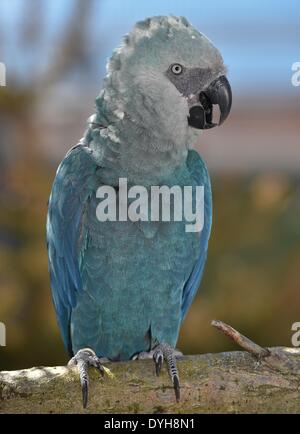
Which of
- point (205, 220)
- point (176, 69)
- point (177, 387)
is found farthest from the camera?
point (205, 220)

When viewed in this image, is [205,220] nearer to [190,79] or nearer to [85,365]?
[190,79]

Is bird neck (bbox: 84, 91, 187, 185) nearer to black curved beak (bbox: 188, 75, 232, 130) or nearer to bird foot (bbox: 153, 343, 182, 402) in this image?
black curved beak (bbox: 188, 75, 232, 130)

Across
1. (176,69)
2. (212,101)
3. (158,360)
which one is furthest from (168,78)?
(158,360)

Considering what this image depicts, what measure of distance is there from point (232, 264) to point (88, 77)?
130 cm

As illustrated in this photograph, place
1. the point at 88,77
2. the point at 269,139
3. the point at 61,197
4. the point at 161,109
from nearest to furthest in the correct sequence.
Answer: the point at 161,109
the point at 61,197
the point at 88,77
the point at 269,139

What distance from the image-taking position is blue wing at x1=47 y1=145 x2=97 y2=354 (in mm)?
2143

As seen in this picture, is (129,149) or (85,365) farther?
(129,149)

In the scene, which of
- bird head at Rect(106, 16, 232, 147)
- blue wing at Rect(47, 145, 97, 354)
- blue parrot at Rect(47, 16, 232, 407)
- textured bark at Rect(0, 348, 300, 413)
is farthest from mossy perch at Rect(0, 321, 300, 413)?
bird head at Rect(106, 16, 232, 147)

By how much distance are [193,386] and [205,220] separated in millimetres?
699

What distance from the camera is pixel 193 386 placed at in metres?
1.76

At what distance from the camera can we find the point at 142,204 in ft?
6.86
